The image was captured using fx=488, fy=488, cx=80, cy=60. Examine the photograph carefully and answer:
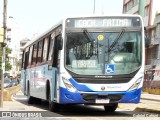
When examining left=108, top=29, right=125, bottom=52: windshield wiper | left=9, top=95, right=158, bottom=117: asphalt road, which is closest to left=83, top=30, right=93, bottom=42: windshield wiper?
left=108, top=29, right=125, bottom=52: windshield wiper

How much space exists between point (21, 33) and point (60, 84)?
463ft

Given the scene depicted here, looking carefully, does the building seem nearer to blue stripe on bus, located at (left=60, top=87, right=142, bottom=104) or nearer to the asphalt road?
the asphalt road

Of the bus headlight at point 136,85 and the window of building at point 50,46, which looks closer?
the bus headlight at point 136,85

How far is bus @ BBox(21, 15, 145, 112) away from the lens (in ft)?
49.0

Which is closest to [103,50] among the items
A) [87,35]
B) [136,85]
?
[87,35]

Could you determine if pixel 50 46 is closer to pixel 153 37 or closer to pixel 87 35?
pixel 87 35

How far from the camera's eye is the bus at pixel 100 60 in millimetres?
14945

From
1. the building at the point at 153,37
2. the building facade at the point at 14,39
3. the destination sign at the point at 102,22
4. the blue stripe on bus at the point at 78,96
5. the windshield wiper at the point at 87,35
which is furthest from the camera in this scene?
the building facade at the point at 14,39

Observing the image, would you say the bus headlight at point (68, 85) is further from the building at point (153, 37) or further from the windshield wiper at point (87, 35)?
the building at point (153, 37)

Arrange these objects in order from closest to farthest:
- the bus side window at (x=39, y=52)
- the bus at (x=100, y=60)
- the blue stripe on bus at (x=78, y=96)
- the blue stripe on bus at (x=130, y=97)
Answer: the blue stripe on bus at (x=78, y=96)
the bus at (x=100, y=60)
the blue stripe on bus at (x=130, y=97)
the bus side window at (x=39, y=52)

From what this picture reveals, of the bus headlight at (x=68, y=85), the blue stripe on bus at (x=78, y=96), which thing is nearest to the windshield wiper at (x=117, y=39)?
the blue stripe on bus at (x=78, y=96)

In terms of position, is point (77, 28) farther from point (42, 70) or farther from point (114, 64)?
point (42, 70)

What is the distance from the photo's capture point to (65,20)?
1548cm

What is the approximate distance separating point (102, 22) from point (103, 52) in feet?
3.42
